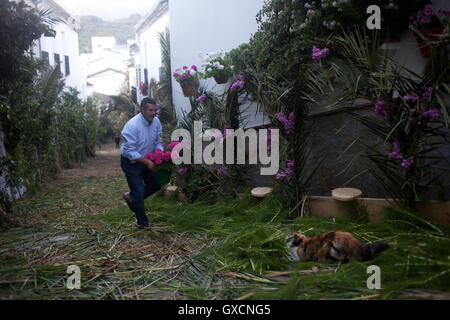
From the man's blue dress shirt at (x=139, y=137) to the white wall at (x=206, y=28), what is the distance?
6.61ft

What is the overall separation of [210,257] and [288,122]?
1.85 meters

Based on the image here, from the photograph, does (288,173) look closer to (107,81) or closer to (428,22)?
(428,22)

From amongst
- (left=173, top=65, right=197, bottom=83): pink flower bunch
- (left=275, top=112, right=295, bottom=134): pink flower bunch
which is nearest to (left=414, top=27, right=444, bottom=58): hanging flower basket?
(left=275, top=112, right=295, bottom=134): pink flower bunch

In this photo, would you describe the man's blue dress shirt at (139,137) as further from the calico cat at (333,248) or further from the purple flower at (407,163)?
the purple flower at (407,163)

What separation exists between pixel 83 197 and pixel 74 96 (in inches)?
335

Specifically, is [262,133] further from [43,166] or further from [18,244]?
[43,166]

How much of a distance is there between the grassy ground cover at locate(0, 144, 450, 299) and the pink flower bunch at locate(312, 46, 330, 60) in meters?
1.76

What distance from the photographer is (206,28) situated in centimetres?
800

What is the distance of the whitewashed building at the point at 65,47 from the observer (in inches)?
685

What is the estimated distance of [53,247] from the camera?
402 cm

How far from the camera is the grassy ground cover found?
248cm

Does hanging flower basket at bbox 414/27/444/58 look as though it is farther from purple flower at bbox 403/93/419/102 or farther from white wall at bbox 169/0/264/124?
white wall at bbox 169/0/264/124
